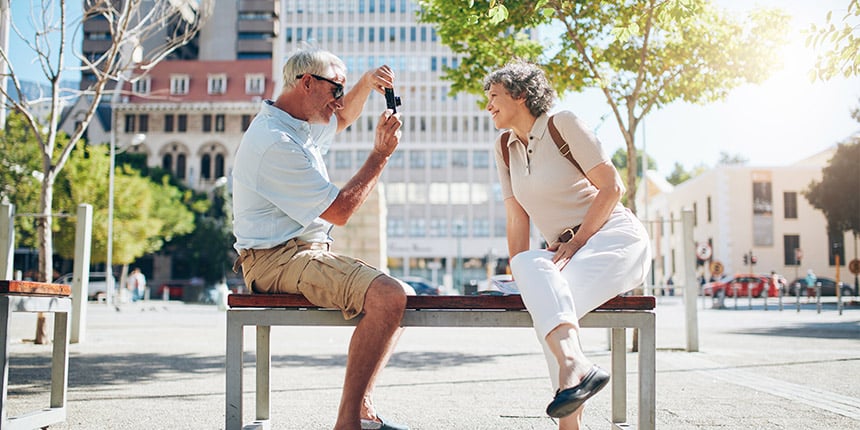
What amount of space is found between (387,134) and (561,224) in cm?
96

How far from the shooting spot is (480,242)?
244 feet

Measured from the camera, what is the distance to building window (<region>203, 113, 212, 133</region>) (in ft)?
216

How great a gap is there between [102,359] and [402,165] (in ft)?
218

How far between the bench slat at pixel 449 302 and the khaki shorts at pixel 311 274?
61 mm

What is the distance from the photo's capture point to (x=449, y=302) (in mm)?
3650

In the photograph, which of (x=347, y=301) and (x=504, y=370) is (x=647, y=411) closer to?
(x=347, y=301)

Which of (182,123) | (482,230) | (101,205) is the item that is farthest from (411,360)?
(482,230)

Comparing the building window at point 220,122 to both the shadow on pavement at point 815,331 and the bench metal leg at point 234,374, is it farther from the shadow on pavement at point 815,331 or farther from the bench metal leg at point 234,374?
the bench metal leg at point 234,374

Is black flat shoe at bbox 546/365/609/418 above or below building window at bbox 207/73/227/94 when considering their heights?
below

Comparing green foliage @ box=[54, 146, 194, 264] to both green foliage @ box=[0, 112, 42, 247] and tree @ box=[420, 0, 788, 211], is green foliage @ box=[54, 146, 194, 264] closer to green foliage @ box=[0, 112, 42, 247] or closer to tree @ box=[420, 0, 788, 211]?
green foliage @ box=[0, 112, 42, 247]

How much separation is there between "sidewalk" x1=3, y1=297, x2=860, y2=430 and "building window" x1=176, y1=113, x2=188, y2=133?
5536cm

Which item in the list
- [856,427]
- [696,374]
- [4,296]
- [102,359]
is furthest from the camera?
[102,359]

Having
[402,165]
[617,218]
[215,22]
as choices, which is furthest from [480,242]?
[617,218]

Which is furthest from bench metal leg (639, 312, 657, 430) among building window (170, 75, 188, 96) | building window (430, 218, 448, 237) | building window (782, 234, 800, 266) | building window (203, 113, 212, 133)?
building window (430, 218, 448, 237)
